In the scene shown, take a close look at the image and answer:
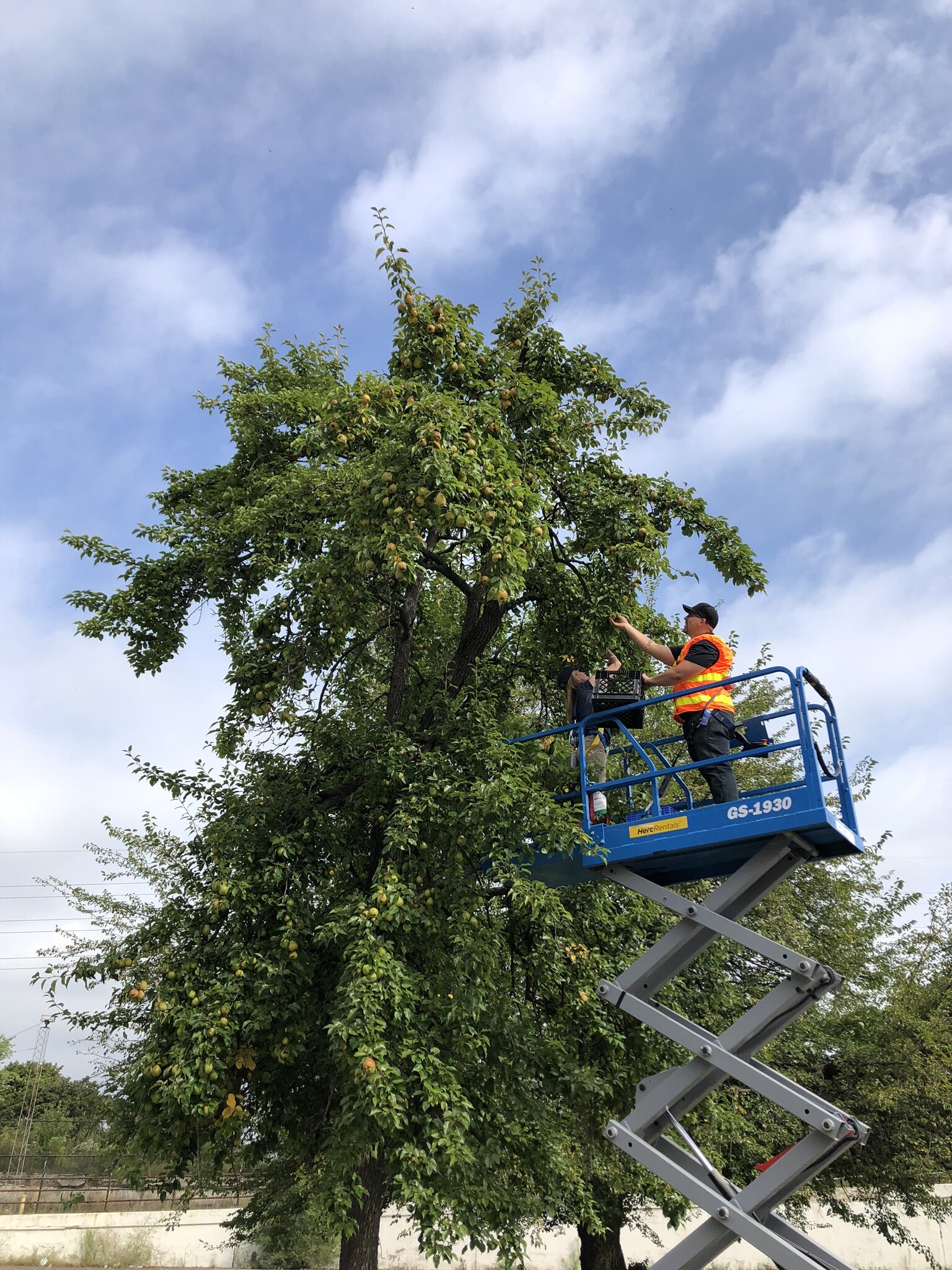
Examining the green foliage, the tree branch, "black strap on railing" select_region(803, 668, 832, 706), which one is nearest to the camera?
"black strap on railing" select_region(803, 668, 832, 706)

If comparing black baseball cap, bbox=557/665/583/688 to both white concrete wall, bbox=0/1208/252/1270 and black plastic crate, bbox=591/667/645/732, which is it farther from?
white concrete wall, bbox=0/1208/252/1270

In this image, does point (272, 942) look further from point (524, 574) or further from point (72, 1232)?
point (72, 1232)

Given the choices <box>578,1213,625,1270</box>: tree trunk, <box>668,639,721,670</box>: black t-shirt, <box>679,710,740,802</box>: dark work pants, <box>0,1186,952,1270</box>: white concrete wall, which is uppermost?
<box>668,639,721,670</box>: black t-shirt

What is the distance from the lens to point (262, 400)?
44.0 ft

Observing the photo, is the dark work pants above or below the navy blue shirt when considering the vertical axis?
below

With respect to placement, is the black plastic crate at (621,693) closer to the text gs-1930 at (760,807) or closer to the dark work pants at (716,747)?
the dark work pants at (716,747)

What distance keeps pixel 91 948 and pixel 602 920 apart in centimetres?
1128

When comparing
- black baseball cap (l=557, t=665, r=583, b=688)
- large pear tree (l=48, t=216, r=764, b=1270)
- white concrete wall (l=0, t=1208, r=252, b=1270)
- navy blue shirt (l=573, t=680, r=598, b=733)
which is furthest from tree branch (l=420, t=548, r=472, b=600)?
white concrete wall (l=0, t=1208, r=252, b=1270)

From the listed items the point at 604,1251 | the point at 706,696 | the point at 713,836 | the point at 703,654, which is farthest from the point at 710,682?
the point at 604,1251

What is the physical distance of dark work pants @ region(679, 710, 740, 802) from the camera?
834 centimetres

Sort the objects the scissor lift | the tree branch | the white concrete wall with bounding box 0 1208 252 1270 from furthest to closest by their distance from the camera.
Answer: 1. the white concrete wall with bounding box 0 1208 252 1270
2. the tree branch
3. the scissor lift

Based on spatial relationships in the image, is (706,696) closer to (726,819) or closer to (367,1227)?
(726,819)

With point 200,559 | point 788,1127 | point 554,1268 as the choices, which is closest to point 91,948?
point 200,559

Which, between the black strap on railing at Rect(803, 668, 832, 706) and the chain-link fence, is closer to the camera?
the black strap on railing at Rect(803, 668, 832, 706)
